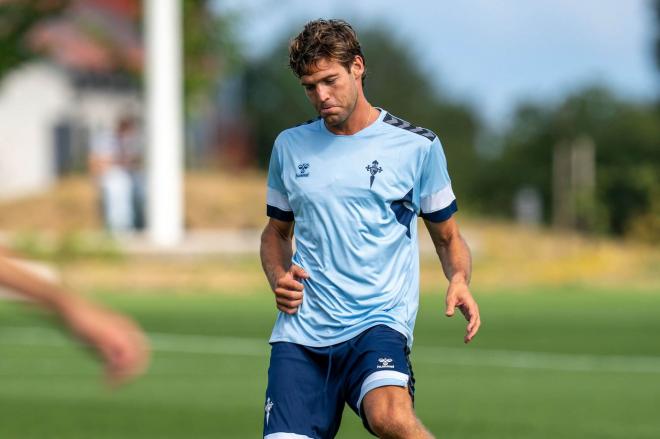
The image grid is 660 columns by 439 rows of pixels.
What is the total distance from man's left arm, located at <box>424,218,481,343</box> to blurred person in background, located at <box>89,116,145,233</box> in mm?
22282

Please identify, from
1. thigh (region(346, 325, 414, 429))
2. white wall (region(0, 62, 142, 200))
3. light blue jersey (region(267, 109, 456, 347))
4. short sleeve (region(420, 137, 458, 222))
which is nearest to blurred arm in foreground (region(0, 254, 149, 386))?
thigh (region(346, 325, 414, 429))

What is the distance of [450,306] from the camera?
7.30 m

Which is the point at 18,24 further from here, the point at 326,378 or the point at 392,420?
the point at 392,420

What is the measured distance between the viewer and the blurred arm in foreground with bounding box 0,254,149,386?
4.21m

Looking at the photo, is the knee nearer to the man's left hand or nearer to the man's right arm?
the man's left hand

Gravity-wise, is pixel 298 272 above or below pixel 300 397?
above

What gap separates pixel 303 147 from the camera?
7.66m

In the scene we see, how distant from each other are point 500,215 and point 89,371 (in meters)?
36.5

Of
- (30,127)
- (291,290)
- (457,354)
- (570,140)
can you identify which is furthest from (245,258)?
(570,140)

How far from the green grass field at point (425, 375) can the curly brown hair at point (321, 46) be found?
15.1ft

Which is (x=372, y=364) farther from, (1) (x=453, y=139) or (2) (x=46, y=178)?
(1) (x=453, y=139)

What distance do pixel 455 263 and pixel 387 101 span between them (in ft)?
223

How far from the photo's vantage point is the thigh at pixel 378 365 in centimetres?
730

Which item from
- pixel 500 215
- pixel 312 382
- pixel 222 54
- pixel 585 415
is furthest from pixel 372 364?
pixel 500 215
